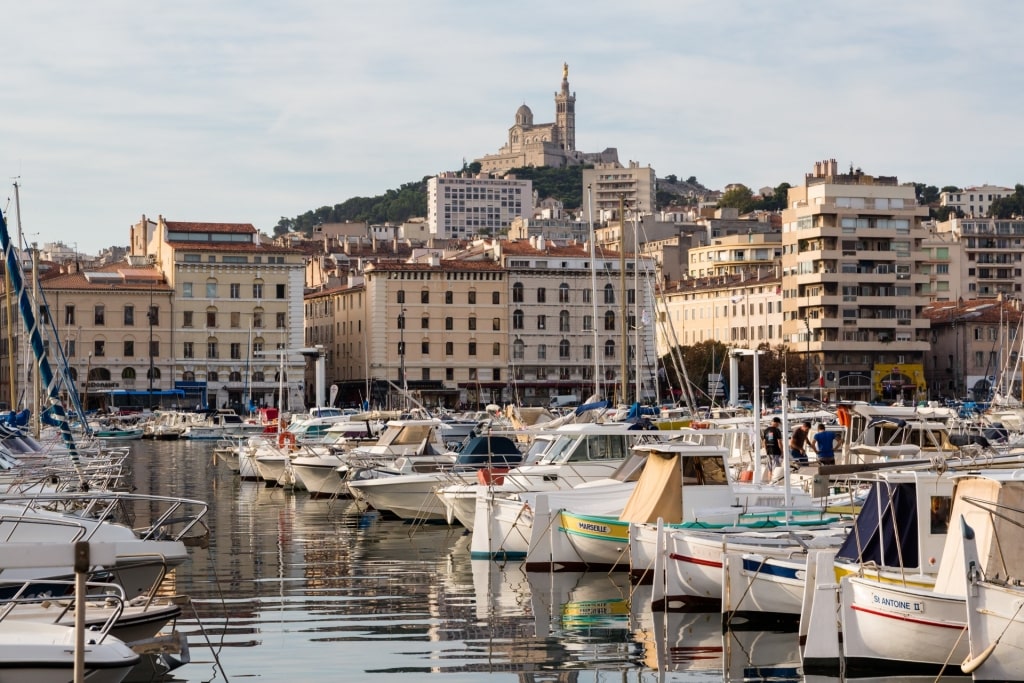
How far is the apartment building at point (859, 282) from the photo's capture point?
119 metres

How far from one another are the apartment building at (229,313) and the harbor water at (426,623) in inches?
3231

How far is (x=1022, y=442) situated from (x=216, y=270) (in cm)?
7814

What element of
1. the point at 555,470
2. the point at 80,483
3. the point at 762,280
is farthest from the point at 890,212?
the point at 80,483

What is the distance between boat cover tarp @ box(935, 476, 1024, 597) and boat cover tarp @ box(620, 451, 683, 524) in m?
7.36

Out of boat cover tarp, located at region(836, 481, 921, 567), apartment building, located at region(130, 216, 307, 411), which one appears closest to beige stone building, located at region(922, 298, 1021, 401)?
apartment building, located at region(130, 216, 307, 411)

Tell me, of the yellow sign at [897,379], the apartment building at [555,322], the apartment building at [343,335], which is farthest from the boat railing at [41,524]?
the yellow sign at [897,379]

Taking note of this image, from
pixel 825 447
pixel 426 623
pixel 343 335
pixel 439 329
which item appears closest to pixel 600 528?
pixel 426 623

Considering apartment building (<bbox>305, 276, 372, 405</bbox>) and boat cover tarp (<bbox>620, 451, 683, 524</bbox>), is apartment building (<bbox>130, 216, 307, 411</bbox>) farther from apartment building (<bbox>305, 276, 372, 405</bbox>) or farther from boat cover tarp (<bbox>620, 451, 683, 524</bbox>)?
boat cover tarp (<bbox>620, 451, 683, 524</bbox>)

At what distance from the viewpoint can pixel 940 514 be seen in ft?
59.6

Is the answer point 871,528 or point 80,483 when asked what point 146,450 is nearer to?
point 80,483

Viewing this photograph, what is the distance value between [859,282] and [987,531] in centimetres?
10528

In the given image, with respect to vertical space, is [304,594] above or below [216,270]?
below

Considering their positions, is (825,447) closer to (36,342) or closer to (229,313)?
(36,342)

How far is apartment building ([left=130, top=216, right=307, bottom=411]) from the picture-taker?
371ft
